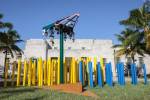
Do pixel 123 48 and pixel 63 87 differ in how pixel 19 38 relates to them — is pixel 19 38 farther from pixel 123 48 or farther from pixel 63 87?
pixel 63 87

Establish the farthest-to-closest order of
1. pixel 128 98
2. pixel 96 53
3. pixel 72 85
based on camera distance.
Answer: pixel 96 53 < pixel 72 85 < pixel 128 98

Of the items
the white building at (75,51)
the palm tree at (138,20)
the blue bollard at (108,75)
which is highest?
the palm tree at (138,20)

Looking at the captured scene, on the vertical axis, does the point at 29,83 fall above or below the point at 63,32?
below

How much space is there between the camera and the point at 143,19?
106ft

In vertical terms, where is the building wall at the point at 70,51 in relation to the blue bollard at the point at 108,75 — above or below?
above

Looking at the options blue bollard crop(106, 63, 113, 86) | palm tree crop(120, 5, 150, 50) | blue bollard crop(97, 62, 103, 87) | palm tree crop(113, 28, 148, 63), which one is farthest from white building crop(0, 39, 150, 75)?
blue bollard crop(97, 62, 103, 87)

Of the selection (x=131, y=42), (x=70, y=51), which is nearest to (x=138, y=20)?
(x=131, y=42)

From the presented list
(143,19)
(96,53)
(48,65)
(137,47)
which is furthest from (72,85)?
(96,53)

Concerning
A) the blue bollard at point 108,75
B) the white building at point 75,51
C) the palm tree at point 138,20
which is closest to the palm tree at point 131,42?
the palm tree at point 138,20

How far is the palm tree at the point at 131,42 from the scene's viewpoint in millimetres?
33375

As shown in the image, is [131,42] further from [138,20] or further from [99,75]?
[99,75]

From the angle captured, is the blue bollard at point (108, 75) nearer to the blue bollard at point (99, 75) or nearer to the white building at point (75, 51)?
the blue bollard at point (99, 75)

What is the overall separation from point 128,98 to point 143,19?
21.0m

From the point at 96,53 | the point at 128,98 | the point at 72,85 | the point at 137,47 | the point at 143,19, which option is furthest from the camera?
the point at 96,53
